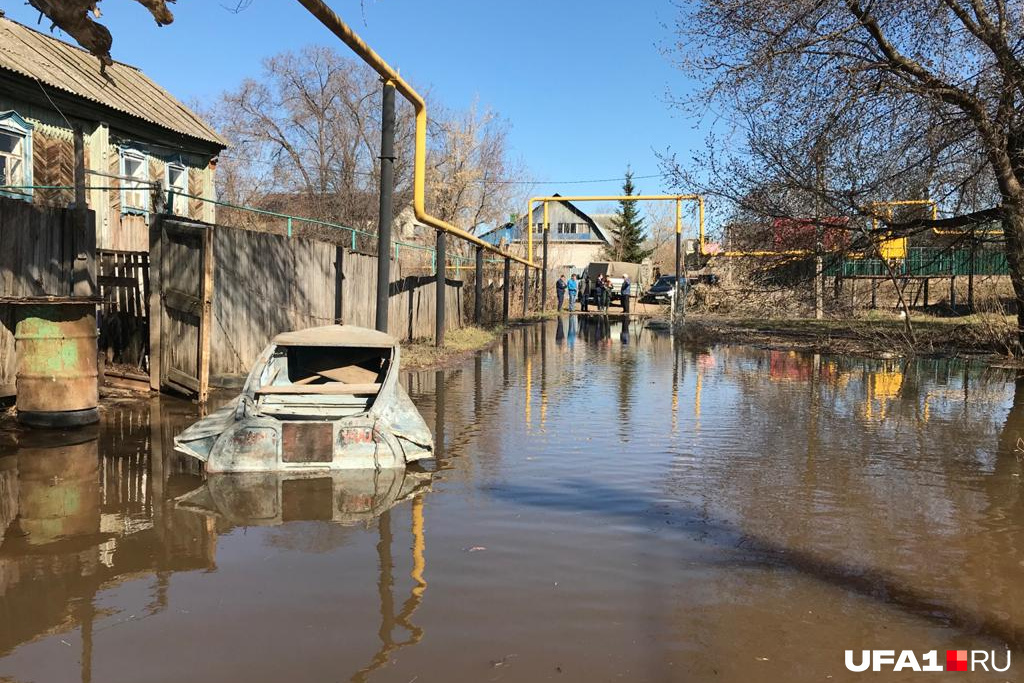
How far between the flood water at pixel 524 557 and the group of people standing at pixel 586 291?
2822 centimetres

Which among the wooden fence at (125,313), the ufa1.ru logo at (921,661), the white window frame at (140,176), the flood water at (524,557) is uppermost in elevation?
the white window frame at (140,176)

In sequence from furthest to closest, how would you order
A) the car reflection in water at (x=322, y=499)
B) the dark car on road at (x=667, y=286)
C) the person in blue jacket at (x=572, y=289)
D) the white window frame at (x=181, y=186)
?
the person in blue jacket at (x=572, y=289), the dark car on road at (x=667, y=286), the white window frame at (x=181, y=186), the car reflection in water at (x=322, y=499)

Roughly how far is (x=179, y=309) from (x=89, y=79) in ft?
36.0

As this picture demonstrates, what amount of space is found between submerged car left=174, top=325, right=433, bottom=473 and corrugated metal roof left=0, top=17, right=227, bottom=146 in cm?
845

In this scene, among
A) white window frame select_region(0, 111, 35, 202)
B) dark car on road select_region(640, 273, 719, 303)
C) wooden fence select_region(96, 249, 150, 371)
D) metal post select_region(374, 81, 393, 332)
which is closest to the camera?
wooden fence select_region(96, 249, 150, 371)

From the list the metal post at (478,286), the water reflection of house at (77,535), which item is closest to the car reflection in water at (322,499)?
the water reflection of house at (77,535)

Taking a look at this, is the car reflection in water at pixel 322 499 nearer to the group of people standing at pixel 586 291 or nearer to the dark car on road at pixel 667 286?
the group of people standing at pixel 586 291

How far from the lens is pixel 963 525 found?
17.9 feet

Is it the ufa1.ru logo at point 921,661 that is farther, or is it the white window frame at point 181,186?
the white window frame at point 181,186

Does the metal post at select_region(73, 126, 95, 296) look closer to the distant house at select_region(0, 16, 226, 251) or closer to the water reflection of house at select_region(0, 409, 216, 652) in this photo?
the water reflection of house at select_region(0, 409, 216, 652)

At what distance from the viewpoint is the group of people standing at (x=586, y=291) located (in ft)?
122

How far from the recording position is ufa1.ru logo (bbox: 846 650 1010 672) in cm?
348

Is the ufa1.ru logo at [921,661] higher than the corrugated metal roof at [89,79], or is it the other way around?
the corrugated metal roof at [89,79]

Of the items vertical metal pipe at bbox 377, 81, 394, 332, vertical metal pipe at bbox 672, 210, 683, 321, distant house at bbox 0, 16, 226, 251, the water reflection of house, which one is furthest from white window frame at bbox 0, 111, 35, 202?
vertical metal pipe at bbox 672, 210, 683, 321
